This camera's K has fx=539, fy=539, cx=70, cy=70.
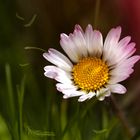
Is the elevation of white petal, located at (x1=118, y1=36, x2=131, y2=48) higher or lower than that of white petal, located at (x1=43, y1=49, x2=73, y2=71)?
higher

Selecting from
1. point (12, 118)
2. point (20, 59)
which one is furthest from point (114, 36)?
point (20, 59)

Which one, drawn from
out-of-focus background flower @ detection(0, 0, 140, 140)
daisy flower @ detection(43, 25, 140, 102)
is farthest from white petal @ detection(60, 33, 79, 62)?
out-of-focus background flower @ detection(0, 0, 140, 140)

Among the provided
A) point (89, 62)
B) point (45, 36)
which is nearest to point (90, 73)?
point (89, 62)

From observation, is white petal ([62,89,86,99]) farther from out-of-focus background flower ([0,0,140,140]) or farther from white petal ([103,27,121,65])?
out-of-focus background flower ([0,0,140,140])

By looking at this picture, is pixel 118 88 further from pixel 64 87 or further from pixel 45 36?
pixel 45 36

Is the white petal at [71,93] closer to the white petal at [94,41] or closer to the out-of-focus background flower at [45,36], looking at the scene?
the white petal at [94,41]

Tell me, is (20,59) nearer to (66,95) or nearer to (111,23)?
(111,23)

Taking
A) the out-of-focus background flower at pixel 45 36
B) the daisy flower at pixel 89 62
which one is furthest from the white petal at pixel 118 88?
the out-of-focus background flower at pixel 45 36
